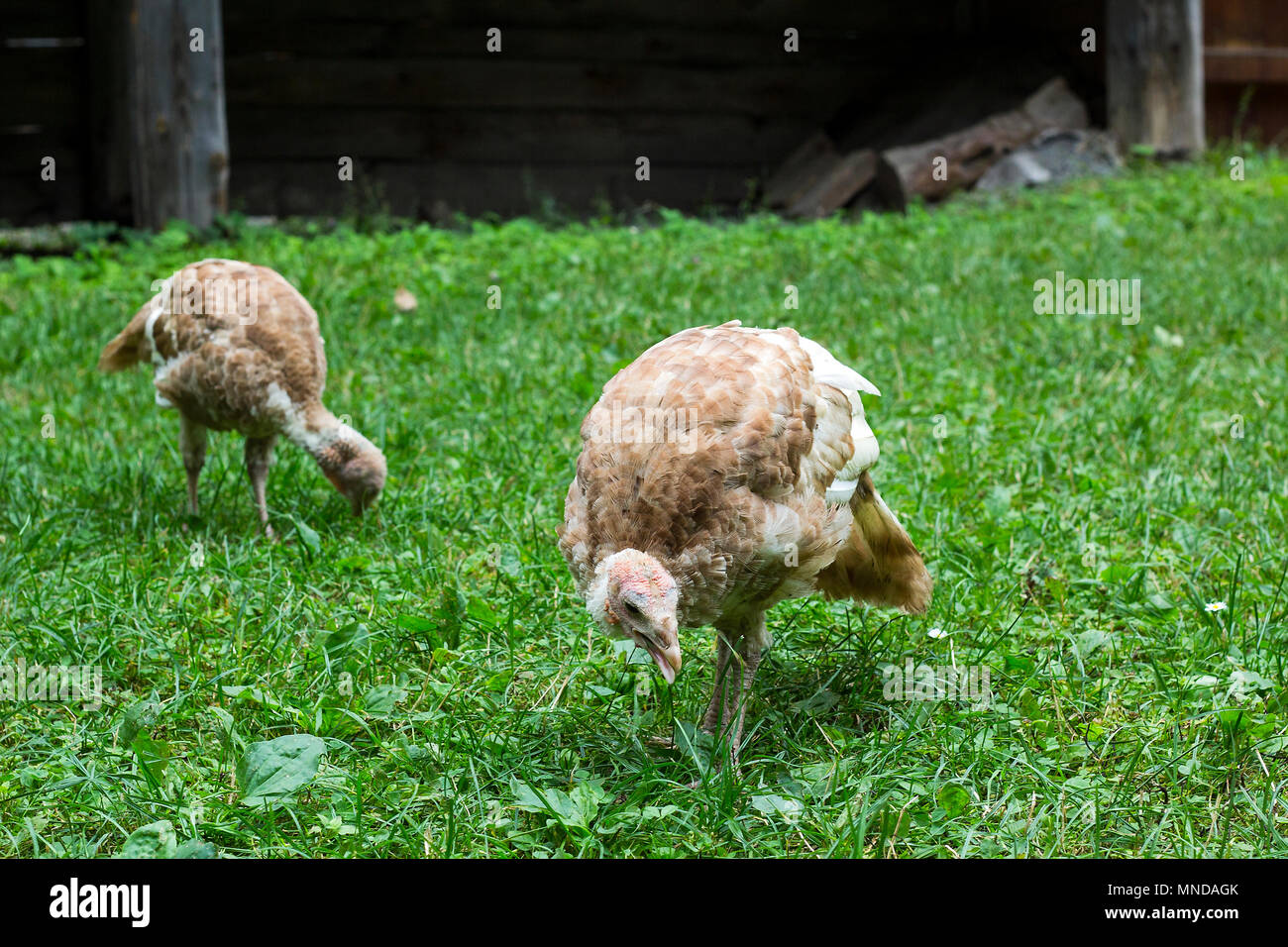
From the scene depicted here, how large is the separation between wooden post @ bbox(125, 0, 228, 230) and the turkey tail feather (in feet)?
22.0

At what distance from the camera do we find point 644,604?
7.81ft

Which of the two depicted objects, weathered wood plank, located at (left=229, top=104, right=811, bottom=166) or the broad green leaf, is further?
weathered wood plank, located at (left=229, top=104, right=811, bottom=166)

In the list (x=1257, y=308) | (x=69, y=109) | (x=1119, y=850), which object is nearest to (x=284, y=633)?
(x=1119, y=850)

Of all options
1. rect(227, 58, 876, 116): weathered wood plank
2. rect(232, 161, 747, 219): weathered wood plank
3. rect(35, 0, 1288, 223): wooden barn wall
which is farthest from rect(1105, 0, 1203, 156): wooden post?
rect(232, 161, 747, 219): weathered wood plank

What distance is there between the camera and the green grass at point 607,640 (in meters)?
2.50

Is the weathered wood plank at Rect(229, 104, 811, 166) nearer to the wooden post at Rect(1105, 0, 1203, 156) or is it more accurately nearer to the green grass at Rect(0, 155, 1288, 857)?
the wooden post at Rect(1105, 0, 1203, 156)

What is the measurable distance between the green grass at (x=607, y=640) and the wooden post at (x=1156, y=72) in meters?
4.09

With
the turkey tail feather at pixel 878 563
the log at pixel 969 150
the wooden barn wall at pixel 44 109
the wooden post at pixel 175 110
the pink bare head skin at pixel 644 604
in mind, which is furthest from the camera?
the log at pixel 969 150

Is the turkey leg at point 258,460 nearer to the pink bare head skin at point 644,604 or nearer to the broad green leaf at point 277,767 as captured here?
the broad green leaf at point 277,767

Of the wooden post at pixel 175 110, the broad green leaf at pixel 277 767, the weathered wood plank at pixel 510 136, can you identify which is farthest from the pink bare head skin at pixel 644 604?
the weathered wood plank at pixel 510 136

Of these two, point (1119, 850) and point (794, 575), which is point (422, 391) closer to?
point (794, 575)

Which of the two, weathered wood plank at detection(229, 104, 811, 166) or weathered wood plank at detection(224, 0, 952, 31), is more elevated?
weathered wood plank at detection(224, 0, 952, 31)

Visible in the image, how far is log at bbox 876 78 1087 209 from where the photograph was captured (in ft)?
33.1

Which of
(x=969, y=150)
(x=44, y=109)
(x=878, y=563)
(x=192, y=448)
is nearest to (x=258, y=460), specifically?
(x=192, y=448)
